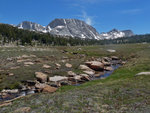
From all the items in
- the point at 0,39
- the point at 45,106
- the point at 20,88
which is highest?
the point at 0,39

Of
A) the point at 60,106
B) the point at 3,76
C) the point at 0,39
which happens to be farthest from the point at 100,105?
the point at 0,39

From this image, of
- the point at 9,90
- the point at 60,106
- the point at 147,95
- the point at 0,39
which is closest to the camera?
the point at 60,106

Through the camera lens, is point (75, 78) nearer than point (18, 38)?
Yes

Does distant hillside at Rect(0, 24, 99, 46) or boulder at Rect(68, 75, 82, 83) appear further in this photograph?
distant hillside at Rect(0, 24, 99, 46)

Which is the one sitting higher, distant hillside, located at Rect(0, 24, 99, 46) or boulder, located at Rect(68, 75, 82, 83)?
distant hillside, located at Rect(0, 24, 99, 46)

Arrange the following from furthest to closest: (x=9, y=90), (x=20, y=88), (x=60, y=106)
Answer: (x=20, y=88) → (x=9, y=90) → (x=60, y=106)

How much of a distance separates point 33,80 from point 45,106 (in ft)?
68.4

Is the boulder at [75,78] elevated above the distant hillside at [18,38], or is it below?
below

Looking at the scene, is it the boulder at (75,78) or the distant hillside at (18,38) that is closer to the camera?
the boulder at (75,78)

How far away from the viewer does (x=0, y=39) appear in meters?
131

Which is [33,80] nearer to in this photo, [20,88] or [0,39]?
[20,88]

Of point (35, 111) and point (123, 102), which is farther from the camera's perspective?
point (123, 102)

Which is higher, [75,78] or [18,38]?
[18,38]

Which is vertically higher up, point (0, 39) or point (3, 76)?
point (0, 39)
